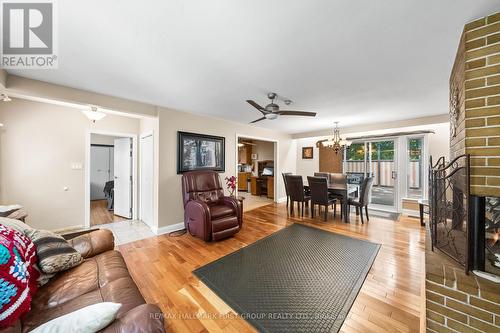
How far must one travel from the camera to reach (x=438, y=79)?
2.31 metres

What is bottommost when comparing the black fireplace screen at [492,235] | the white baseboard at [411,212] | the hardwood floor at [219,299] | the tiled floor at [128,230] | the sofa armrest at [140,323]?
the hardwood floor at [219,299]

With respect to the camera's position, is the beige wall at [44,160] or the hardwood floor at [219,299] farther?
the beige wall at [44,160]

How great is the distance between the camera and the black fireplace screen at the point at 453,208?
1.33 m

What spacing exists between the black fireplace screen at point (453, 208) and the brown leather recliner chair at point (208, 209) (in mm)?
2539

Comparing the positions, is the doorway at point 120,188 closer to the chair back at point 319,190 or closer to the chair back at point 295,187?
the chair back at point 295,187

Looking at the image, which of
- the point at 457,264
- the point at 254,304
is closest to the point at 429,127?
the point at 457,264

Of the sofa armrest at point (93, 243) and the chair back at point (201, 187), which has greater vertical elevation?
the chair back at point (201, 187)

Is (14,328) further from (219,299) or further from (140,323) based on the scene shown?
(219,299)

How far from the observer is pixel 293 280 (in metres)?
2.00

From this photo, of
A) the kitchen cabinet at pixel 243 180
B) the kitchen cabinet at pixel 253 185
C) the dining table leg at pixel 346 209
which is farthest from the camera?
the kitchen cabinet at pixel 243 180

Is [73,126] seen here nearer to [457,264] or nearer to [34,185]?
[34,185]

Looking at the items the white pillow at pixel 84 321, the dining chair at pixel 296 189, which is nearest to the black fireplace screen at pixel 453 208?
the white pillow at pixel 84 321

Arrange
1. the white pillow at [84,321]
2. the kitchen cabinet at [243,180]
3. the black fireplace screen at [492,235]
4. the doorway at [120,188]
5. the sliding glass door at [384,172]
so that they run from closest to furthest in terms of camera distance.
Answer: the white pillow at [84,321]
the black fireplace screen at [492,235]
the doorway at [120,188]
the sliding glass door at [384,172]
the kitchen cabinet at [243,180]

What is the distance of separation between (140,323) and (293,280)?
5.40 feet
